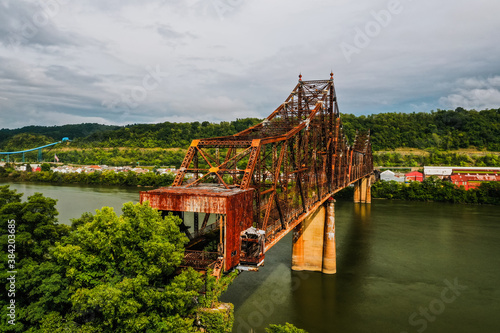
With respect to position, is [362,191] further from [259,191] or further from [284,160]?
[259,191]

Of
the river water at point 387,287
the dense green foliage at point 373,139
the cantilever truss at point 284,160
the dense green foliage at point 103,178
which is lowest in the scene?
the river water at point 387,287

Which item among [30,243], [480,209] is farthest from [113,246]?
[480,209]

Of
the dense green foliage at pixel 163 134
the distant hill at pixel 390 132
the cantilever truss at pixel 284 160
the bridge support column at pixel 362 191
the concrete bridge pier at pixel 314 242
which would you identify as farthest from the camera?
the dense green foliage at pixel 163 134

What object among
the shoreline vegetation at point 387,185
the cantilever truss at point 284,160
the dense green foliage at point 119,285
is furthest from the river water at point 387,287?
the shoreline vegetation at point 387,185

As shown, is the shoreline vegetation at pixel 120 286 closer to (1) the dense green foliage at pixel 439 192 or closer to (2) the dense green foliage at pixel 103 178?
(1) the dense green foliage at pixel 439 192

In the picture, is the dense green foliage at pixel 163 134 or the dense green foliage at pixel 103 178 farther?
the dense green foliage at pixel 163 134

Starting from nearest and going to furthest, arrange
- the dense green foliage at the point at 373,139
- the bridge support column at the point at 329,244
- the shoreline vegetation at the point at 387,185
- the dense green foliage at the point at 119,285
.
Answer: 1. the dense green foliage at the point at 119,285
2. the bridge support column at the point at 329,244
3. the shoreline vegetation at the point at 387,185
4. the dense green foliage at the point at 373,139

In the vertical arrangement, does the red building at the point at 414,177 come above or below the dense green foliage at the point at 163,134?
below
